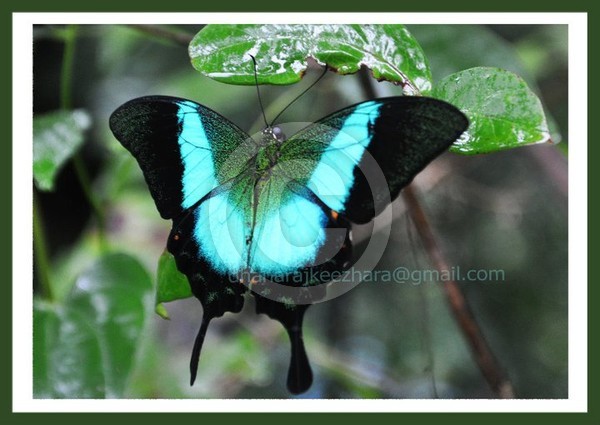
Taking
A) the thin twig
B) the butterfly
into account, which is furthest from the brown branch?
the butterfly

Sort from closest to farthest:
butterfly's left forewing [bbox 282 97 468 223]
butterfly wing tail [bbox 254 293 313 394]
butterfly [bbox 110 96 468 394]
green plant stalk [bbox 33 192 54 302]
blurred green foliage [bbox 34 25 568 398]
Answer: butterfly's left forewing [bbox 282 97 468 223] → butterfly [bbox 110 96 468 394] → butterfly wing tail [bbox 254 293 313 394] → green plant stalk [bbox 33 192 54 302] → blurred green foliage [bbox 34 25 568 398]

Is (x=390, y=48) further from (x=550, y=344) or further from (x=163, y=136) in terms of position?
(x=550, y=344)

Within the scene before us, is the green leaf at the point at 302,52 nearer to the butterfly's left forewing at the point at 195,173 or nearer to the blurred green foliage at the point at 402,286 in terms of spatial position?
the butterfly's left forewing at the point at 195,173

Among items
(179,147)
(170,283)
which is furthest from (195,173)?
(170,283)

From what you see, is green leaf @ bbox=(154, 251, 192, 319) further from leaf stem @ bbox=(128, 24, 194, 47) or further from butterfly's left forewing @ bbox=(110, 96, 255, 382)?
leaf stem @ bbox=(128, 24, 194, 47)

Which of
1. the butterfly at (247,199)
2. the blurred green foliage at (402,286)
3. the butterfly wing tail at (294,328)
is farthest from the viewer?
the blurred green foliage at (402,286)

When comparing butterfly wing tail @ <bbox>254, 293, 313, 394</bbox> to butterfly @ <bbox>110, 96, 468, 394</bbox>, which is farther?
butterfly wing tail @ <bbox>254, 293, 313, 394</bbox>

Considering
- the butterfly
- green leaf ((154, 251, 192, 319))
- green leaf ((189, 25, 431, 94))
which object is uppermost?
green leaf ((189, 25, 431, 94))

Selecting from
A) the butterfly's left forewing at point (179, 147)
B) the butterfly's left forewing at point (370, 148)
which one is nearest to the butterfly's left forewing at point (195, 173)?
the butterfly's left forewing at point (179, 147)

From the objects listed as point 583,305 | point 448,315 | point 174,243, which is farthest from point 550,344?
point 174,243

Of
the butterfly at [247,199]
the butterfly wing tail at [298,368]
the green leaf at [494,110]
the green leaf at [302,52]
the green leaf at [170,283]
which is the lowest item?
the butterfly wing tail at [298,368]
